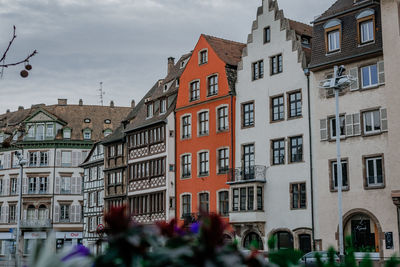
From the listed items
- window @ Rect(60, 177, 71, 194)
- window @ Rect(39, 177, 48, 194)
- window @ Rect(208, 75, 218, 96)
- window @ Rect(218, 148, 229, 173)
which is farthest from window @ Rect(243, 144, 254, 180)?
window @ Rect(39, 177, 48, 194)

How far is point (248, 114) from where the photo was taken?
41.9 m

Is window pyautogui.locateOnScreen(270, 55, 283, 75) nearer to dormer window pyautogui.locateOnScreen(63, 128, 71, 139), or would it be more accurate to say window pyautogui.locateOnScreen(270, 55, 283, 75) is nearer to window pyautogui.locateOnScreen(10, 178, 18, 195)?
dormer window pyautogui.locateOnScreen(63, 128, 71, 139)

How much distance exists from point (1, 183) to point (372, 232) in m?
56.5

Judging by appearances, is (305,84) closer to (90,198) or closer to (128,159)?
(128,159)

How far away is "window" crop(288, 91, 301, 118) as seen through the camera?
126 feet

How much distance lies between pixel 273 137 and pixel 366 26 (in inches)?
335

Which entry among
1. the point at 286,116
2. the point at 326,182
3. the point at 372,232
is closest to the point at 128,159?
the point at 286,116

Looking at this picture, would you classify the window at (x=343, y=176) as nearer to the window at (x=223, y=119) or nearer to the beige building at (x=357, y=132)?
the beige building at (x=357, y=132)

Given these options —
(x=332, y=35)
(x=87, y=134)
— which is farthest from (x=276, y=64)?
(x=87, y=134)

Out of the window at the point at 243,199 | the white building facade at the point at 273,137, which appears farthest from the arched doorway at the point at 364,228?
the window at the point at 243,199

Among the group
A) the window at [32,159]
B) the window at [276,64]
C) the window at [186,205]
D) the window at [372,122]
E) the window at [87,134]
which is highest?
the window at [87,134]

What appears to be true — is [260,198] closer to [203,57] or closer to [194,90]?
[194,90]

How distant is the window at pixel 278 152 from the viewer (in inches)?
1535

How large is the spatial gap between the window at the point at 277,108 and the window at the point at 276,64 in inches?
63.3
